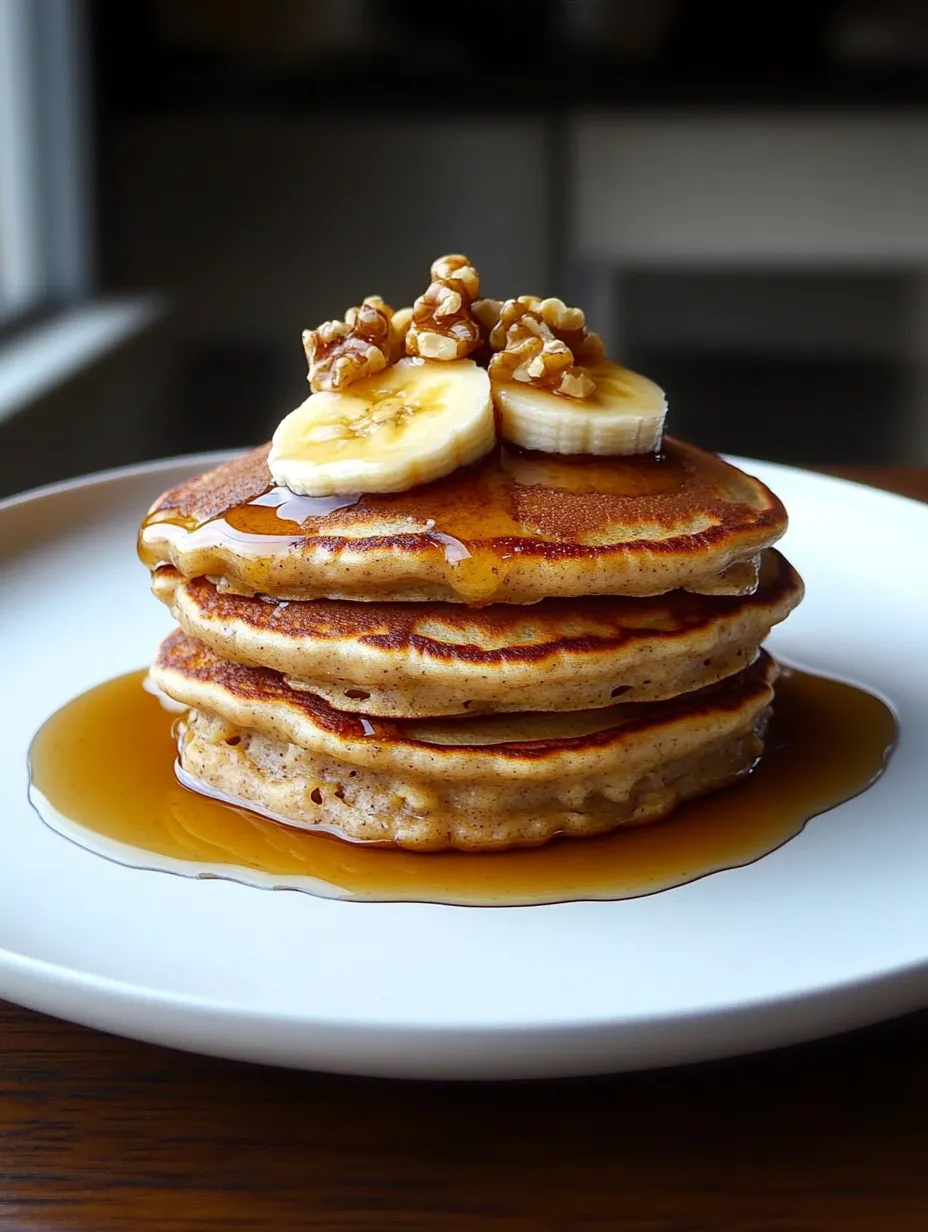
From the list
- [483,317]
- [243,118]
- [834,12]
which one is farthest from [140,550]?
[834,12]

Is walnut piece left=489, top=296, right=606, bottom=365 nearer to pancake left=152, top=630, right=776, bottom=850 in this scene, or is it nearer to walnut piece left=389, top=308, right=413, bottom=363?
walnut piece left=389, top=308, right=413, bottom=363

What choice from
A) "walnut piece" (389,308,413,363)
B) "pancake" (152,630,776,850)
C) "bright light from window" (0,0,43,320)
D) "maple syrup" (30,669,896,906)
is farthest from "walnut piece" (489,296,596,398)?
"bright light from window" (0,0,43,320)

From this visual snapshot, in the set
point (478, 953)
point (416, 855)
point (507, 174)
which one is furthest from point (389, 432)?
point (507, 174)

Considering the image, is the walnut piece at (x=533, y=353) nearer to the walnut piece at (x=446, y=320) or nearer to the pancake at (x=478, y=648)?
the walnut piece at (x=446, y=320)

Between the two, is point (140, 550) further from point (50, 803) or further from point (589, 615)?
point (589, 615)

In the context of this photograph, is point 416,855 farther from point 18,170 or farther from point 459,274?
Result: point 18,170

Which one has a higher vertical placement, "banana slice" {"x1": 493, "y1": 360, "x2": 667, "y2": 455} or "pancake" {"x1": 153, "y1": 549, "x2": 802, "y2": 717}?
"banana slice" {"x1": 493, "y1": 360, "x2": 667, "y2": 455}
